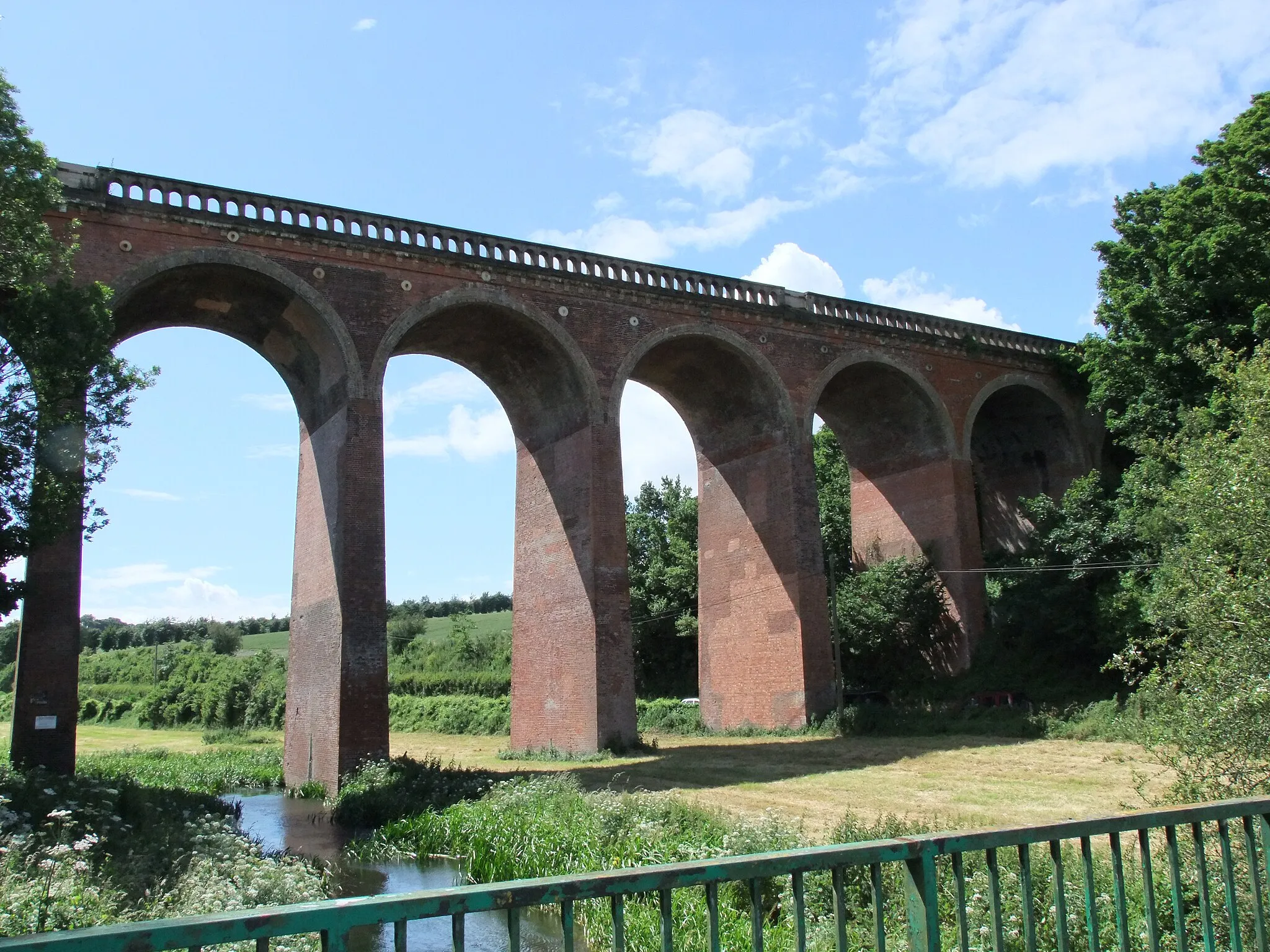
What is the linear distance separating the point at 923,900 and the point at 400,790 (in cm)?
1342

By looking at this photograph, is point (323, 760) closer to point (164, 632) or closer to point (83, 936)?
point (83, 936)

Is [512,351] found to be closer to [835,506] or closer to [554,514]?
[554,514]

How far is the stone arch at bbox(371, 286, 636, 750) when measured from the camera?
66.5 ft

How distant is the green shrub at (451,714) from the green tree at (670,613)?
16.9ft

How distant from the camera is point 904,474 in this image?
2775cm

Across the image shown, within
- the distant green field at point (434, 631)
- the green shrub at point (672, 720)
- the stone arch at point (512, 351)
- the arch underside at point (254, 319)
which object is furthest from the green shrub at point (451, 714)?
the distant green field at point (434, 631)

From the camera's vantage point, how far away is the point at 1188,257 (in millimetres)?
21406

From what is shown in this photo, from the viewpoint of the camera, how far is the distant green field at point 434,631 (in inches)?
2501

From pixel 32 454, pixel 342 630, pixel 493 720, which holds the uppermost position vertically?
pixel 32 454

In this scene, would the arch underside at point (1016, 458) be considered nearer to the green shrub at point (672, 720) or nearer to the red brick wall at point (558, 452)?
the red brick wall at point (558, 452)

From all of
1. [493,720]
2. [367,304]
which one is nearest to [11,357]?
[367,304]

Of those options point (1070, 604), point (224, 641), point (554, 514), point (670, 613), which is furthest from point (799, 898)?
point (224, 641)

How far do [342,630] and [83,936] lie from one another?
1627 cm

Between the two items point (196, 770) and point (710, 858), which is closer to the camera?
point (710, 858)
